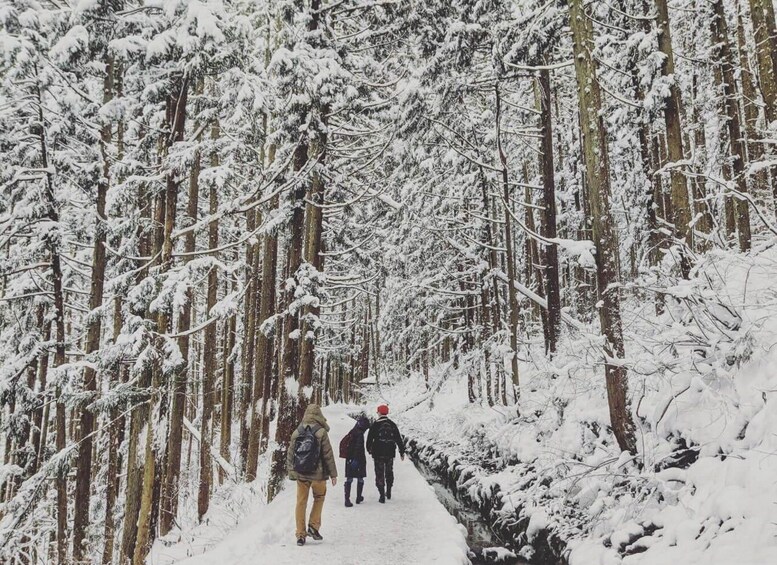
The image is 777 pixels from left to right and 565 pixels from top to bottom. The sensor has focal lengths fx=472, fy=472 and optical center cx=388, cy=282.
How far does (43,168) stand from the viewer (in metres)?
10.5

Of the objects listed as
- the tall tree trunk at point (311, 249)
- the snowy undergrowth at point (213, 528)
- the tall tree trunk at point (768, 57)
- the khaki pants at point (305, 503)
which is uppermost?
the tall tree trunk at point (768, 57)

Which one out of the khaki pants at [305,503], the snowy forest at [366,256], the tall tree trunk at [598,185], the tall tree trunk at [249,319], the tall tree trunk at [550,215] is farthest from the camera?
the tall tree trunk at [249,319]

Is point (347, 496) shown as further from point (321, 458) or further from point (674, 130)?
point (674, 130)

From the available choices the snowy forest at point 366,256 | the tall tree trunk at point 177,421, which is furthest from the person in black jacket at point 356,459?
the tall tree trunk at point 177,421

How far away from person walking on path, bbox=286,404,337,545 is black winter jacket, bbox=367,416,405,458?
2.97 metres

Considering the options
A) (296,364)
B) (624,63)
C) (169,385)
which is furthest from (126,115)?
(624,63)

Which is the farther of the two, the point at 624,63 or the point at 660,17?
the point at 624,63

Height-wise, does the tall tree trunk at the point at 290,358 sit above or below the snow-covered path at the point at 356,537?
above

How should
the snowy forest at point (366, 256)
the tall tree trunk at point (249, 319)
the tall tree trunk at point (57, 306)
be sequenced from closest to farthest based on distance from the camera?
the snowy forest at point (366, 256) < the tall tree trunk at point (57, 306) < the tall tree trunk at point (249, 319)

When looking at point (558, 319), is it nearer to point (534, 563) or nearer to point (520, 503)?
point (520, 503)

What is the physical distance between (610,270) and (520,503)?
190 inches

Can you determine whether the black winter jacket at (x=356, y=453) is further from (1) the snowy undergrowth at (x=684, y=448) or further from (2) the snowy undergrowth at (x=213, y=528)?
(1) the snowy undergrowth at (x=684, y=448)

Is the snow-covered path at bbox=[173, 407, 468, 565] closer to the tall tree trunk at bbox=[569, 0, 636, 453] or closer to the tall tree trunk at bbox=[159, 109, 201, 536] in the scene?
the tall tree trunk at bbox=[569, 0, 636, 453]

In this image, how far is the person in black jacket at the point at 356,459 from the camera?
10156mm
